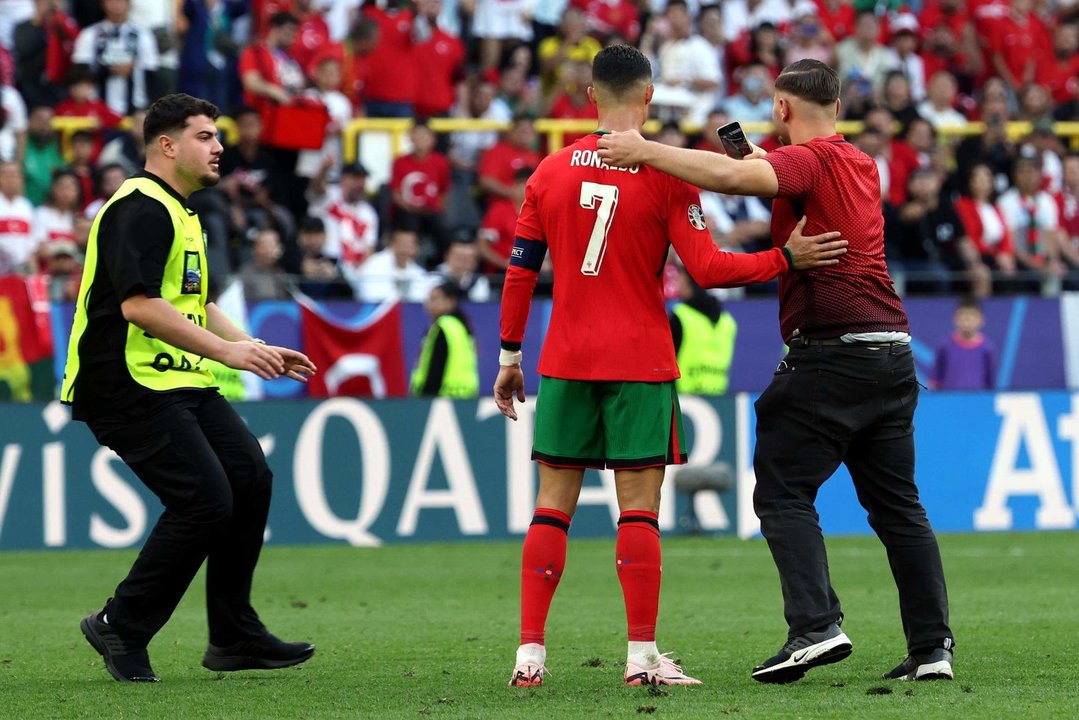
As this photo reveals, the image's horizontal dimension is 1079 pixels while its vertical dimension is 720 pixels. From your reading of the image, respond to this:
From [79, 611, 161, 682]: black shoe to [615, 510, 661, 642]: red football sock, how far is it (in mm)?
1912

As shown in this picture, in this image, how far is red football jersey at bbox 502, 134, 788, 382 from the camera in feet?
21.2

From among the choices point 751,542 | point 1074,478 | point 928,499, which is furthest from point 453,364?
point 1074,478

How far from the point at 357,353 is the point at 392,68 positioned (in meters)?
3.94

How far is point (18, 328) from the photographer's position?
1464 centimetres

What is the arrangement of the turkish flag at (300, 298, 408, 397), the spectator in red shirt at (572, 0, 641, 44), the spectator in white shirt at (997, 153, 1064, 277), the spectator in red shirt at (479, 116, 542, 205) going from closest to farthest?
the turkish flag at (300, 298, 408, 397), the spectator in red shirt at (479, 116, 542, 205), the spectator in white shirt at (997, 153, 1064, 277), the spectator in red shirt at (572, 0, 641, 44)

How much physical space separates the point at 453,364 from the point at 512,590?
166 inches

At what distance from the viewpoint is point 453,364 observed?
47.8ft

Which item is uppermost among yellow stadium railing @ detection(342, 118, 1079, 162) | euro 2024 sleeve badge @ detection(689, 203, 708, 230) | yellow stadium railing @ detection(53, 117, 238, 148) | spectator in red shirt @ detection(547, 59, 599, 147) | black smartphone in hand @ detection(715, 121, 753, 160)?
spectator in red shirt @ detection(547, 59, 599, 147)

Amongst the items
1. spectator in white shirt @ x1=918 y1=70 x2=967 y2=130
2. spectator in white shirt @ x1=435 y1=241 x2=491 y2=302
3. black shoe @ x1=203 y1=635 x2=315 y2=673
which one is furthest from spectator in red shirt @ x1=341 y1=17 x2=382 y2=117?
black shoe @ x1=203 y1=635 x2=315 y2=673

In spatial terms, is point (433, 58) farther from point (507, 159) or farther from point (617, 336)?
point (617, 336)

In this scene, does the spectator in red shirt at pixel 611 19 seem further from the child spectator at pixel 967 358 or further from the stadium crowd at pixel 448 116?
the child spectator at pixel 967 358

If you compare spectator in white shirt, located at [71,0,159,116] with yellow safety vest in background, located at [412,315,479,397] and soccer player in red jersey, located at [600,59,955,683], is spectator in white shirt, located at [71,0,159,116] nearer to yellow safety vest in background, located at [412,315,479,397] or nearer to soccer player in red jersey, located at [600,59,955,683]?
yellow safety vest in background, located at [412,315,479,397]

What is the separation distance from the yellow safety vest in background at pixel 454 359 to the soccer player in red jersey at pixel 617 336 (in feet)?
26.1

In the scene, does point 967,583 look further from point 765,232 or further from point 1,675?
point 765,232
